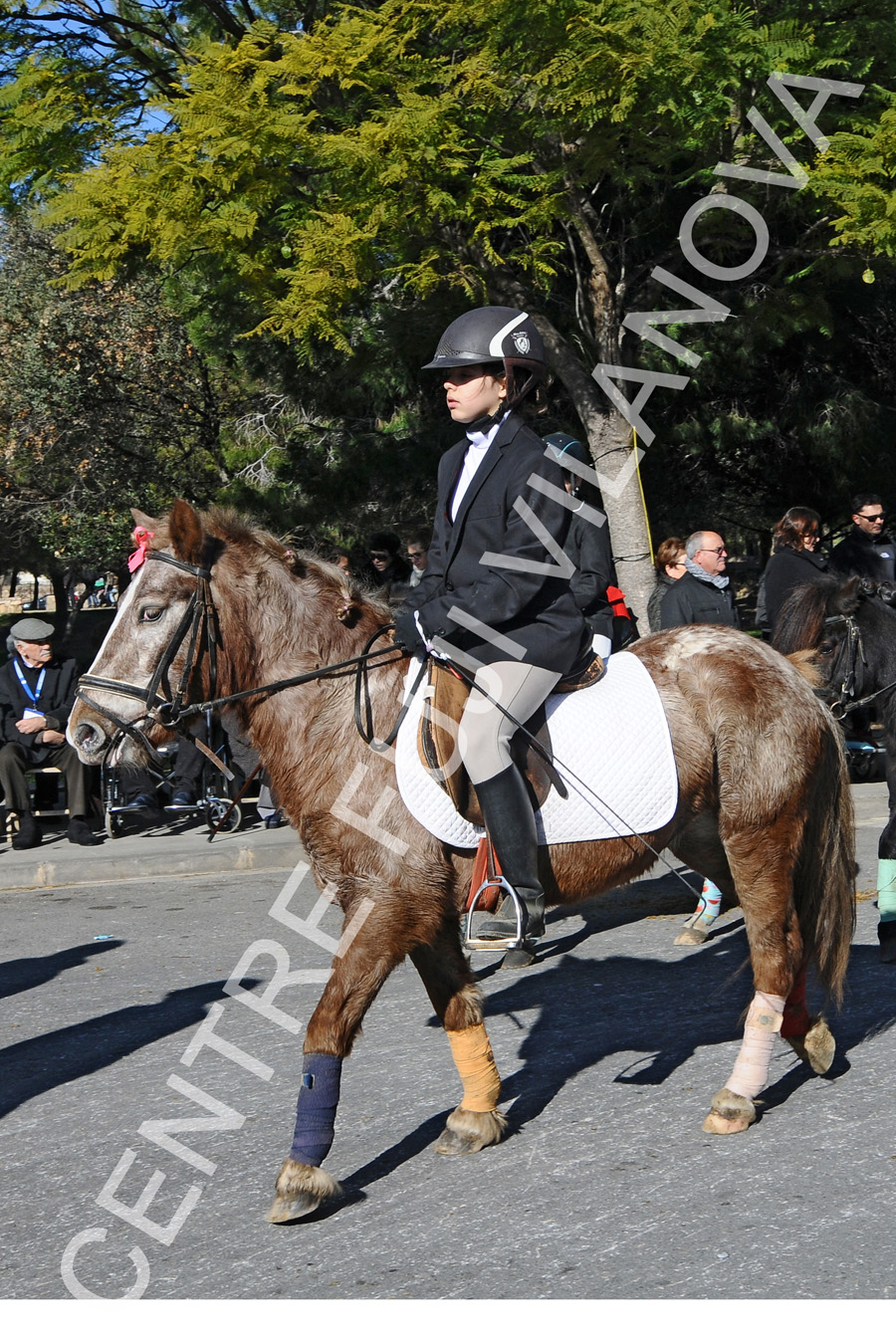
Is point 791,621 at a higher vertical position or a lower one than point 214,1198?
lower

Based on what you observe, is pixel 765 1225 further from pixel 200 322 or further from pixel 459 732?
pixel 200 322

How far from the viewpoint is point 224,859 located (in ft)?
34.8

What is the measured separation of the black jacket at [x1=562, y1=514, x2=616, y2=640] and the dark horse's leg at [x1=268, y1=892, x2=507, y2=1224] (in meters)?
2.46

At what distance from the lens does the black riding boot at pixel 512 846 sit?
424 centimetres

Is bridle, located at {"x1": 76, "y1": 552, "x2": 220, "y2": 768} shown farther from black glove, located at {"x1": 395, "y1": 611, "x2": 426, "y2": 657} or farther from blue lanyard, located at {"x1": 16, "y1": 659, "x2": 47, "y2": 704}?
blue lanyard, located at {"x1": 16, "y1": 659, "x2": 47, "y2": 704}

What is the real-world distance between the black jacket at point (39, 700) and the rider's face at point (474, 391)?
796cm

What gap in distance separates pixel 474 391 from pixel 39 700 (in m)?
8.22

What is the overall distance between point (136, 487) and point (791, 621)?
19.3 m

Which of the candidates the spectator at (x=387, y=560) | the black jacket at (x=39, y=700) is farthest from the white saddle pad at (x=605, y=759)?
the black jacket at (x=39, y=700)

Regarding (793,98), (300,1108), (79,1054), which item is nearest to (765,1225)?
(300,1108)

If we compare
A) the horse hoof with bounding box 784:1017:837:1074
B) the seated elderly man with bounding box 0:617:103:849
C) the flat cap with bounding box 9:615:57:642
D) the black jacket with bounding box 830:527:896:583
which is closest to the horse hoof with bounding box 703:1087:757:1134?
the horse hoof with bounding box 784:1017:837:1074

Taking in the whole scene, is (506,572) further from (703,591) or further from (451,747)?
(703,591)

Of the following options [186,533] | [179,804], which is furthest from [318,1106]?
[179,804]

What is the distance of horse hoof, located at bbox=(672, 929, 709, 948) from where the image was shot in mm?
7176
